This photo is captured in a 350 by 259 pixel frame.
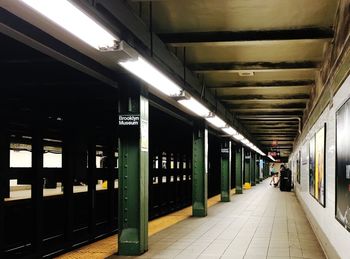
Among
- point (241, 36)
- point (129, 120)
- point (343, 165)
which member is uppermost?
point (241, 36)

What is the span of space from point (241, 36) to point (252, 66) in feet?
5.95

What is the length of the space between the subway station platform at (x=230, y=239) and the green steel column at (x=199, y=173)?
0.35 m

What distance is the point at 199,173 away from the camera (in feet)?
39.1

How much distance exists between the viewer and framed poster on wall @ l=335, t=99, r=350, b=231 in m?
4.14

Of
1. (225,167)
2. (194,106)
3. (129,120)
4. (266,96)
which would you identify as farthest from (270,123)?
(129,120)

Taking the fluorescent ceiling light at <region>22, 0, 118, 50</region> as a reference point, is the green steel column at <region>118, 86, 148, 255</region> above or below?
below

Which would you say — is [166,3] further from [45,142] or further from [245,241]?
[245,241]

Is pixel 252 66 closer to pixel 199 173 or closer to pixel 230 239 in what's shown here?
pixel 230 239

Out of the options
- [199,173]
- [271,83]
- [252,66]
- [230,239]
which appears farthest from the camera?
[199,173]

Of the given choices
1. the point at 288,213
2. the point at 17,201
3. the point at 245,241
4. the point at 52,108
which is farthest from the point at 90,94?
the point at 288,213

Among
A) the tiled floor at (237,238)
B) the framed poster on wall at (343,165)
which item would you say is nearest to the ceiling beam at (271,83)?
the tiled floor at (237,238)

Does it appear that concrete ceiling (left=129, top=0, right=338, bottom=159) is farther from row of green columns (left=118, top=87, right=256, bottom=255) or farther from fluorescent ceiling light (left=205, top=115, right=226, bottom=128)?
fluorescent ceiling light (left=205, top=115, right=226, bottom=128)

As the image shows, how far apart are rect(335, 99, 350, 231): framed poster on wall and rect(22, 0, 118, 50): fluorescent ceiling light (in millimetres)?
2293

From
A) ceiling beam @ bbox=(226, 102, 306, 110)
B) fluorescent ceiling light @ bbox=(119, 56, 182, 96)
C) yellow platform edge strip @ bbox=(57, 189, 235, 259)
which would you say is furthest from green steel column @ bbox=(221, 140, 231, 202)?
fluorescent ceiling light @ bbox=(119, 56, 182, 96)
